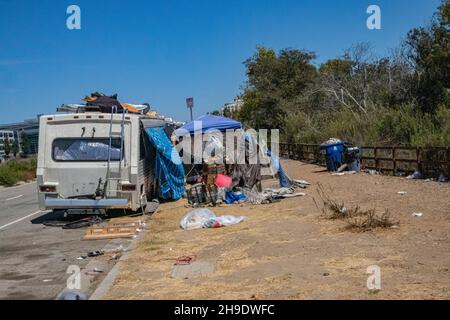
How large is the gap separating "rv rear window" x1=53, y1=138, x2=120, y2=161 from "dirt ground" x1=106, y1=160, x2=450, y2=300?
7.23 feet

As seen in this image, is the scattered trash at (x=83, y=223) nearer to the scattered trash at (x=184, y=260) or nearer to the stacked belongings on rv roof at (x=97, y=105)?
the stacked belongings on rv roof at (x=97, y=105)

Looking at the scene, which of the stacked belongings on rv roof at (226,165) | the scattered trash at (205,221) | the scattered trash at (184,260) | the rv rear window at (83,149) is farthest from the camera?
the stacked belongings on rv roof at (226,165)

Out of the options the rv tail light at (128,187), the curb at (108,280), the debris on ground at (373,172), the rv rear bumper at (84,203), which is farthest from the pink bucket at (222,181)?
the debris on ground at (373,172)

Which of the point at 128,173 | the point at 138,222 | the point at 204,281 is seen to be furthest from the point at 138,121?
the point at 204,281

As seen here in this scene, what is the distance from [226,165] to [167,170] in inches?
70.3

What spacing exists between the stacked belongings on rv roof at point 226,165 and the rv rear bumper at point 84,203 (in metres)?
2.52

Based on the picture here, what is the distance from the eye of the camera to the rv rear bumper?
12875mm

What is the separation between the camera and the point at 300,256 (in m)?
A: 7.84

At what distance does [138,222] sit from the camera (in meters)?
12.7

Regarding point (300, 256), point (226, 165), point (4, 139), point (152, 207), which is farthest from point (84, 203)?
point (4, 139)

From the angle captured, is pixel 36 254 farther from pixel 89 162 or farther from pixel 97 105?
pixel 97 105

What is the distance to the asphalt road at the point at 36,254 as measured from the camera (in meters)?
7.47

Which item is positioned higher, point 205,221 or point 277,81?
point 277,81
